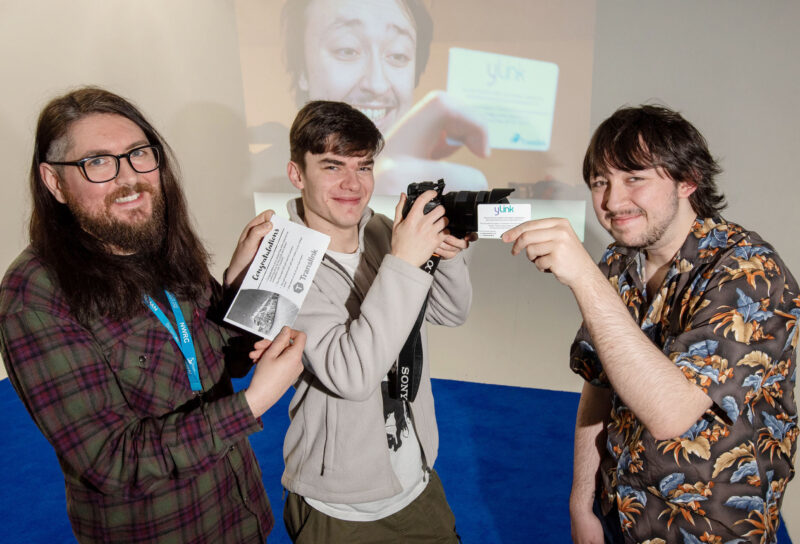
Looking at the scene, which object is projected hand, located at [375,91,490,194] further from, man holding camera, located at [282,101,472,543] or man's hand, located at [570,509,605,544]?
man's hand, located at [570,509,605,544]

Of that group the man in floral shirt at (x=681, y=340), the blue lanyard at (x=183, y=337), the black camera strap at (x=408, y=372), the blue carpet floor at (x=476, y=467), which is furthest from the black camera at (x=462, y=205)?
the blue carpet floor at (x=476, y=467)

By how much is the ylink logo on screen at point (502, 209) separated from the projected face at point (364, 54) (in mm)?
2363

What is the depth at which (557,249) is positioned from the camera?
2.97ft

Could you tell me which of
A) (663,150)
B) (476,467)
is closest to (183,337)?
(663,150)

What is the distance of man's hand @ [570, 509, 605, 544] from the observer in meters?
1.23

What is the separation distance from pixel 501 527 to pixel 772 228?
2.15 m

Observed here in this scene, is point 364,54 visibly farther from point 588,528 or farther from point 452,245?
point 588,528

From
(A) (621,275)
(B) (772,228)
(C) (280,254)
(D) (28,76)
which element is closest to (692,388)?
(A) (621,275)

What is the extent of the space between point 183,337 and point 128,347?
13 cm

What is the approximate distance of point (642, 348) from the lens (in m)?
0.85

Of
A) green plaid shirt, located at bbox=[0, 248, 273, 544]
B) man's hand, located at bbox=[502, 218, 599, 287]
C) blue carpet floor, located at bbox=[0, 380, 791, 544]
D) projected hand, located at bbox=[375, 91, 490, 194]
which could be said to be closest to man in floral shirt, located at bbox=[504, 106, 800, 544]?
man's hand, located at bbox=[502, 218, 599, 287]

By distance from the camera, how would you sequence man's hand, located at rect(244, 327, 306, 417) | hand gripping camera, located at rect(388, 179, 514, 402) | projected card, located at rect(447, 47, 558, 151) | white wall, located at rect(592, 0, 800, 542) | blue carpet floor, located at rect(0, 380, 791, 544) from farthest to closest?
projected card, located at rect(447, 47, 558, 151) → white wall, located at rect(592, 0, 800, 542) → blue carpet floor, located at rect(0, 380, 791, 544) → hand gripping camera, located at rect(388, 179, 514, 402) → man's hand, located at rect(244, 327, 306, 417)

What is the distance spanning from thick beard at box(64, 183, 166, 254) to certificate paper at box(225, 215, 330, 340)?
0.24m

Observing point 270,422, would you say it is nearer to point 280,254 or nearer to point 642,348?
point 280,254
